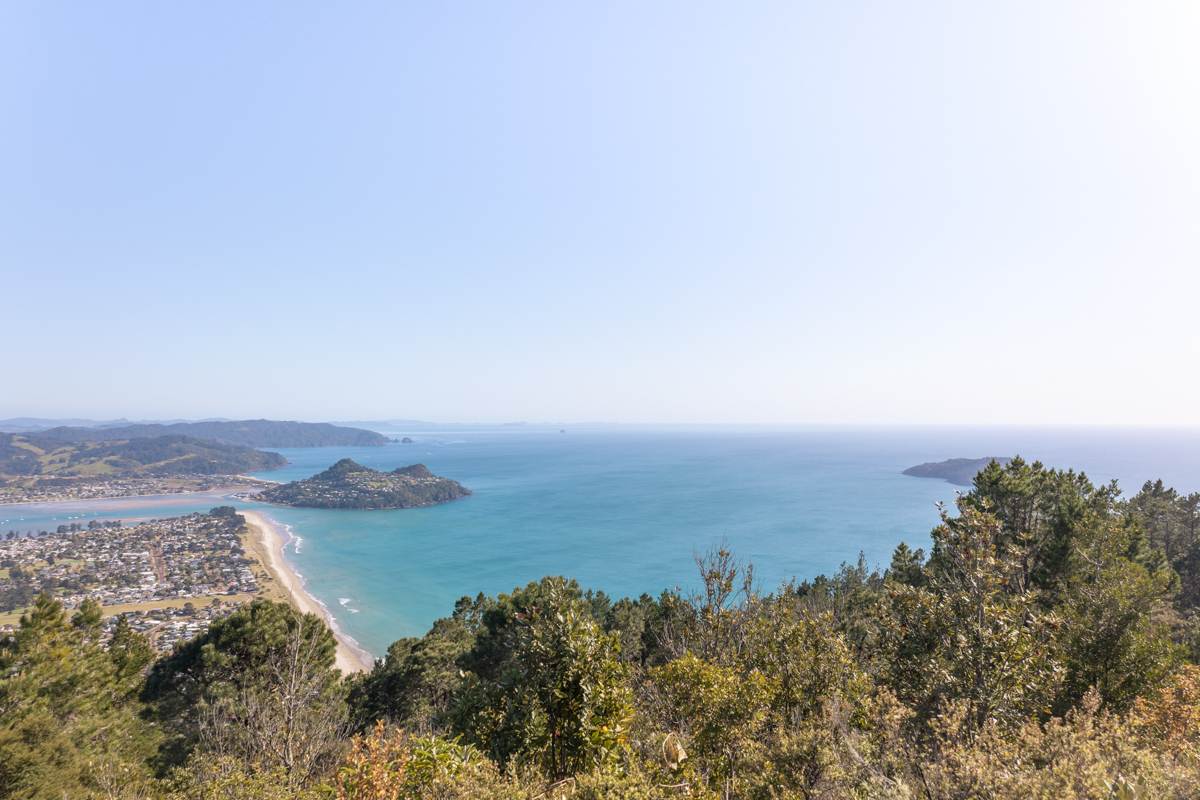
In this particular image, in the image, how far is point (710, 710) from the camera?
10.3 metres

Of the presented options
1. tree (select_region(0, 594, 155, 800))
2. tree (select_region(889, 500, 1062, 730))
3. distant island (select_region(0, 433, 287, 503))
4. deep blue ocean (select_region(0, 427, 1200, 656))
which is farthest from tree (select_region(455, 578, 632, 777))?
distant island (select_region(0, 433, 287, 503))

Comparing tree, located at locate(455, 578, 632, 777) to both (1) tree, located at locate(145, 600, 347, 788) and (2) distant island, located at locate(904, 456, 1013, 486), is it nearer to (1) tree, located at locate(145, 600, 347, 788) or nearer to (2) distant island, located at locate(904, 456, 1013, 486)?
(1) tree, located at locate(145, 600, 347, 788)

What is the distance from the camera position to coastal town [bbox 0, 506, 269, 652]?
4920cm

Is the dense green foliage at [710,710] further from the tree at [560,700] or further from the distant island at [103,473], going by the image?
the distant island at [103,473]

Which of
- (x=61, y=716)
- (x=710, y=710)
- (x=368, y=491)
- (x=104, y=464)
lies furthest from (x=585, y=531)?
(x=104, y=464)

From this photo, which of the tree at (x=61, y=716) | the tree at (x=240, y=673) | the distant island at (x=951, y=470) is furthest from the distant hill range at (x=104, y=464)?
the distant island at (x=951, y=470)

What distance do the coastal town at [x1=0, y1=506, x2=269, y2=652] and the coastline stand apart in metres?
2.76

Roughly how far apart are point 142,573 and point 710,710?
8528cm

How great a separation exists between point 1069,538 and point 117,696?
128ft

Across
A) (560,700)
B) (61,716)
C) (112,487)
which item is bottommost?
(112,487)

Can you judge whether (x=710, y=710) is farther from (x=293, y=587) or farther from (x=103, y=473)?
(x=103, y=473)

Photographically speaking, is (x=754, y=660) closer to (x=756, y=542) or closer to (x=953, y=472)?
(x=756, y=542)

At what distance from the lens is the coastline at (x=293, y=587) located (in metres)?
42.0

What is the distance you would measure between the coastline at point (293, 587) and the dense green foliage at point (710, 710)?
6.36m
